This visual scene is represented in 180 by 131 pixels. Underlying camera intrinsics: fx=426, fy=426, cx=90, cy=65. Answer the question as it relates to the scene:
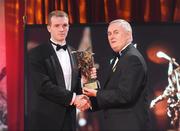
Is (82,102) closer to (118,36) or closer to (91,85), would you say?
(91,85)

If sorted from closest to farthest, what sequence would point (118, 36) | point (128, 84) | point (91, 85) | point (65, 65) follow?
point (128, 84), point (118, 36), point (91, 85), point (65, 65)

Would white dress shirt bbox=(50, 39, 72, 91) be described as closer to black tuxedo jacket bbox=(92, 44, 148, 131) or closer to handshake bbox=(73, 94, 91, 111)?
handshake bbox=(73, 94, 91, 111)

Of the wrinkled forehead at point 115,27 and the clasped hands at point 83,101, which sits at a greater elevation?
the wrinkled forehead at point 115,27

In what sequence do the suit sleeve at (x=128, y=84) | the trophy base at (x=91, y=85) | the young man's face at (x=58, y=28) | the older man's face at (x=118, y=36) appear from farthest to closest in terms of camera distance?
1. the young man's face at (x=58, y=28)
2. the trophy base at (x=91, y=85)
3. the older man's face at (x=118, y=36)
4. the suit sleeve at (x=128, y=84)

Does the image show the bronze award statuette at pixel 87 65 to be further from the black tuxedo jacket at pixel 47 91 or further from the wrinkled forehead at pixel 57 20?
the wrinkled forehead at pixel 57 20

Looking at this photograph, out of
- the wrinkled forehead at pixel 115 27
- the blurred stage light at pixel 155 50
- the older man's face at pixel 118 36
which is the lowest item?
the blurred stage light at pixel 155 50

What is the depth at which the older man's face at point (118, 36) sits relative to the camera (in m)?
2.97

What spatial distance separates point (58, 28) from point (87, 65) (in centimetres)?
37

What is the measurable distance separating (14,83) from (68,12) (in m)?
0.78

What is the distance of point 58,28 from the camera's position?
333cm

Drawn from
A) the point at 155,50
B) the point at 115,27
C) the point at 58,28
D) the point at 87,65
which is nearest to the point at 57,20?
the point at 58,28

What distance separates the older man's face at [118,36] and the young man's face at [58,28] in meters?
0.44

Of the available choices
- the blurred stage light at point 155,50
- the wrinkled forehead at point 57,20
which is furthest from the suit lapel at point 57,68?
the blurred stage light at point 155,50

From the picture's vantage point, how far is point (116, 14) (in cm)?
377
